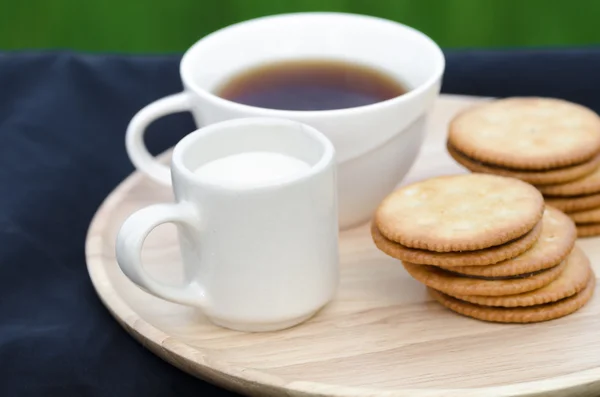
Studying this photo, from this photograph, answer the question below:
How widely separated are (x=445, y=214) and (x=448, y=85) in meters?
0.49

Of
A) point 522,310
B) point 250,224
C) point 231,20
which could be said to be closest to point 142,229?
point 250,224

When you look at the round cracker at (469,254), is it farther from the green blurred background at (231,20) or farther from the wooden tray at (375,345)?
the green blurred background at (231,20)

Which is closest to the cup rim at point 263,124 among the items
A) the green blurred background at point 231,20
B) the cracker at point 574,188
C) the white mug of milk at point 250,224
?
the white mug of milk at point 250,224

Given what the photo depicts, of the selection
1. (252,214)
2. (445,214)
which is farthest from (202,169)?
Answer: (445,214)

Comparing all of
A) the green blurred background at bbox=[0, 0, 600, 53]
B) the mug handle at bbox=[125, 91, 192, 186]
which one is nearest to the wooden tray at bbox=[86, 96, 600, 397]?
the mug handle at bbox=[125, 91, 192, 186]

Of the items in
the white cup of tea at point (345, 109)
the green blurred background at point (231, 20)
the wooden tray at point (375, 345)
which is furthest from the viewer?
the green blurred background at point (231, 20)

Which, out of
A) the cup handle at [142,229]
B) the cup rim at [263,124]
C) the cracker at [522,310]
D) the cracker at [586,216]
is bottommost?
the cracker at [522,310]

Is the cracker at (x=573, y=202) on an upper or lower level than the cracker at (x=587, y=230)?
upper

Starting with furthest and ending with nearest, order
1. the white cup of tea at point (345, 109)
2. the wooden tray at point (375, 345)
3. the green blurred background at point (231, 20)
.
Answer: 1. the green blurred background at point (231, 20)
2. the white cup of tea at point (345, 109)
3. the wooden tray at point (375, 345)

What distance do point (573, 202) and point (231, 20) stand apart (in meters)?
0.81

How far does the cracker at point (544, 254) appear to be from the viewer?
28.4 inches

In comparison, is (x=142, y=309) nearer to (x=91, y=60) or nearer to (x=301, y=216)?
(x=301, y=216)

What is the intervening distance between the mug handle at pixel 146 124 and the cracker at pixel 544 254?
32 cm

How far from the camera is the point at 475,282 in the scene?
0.73 meters
